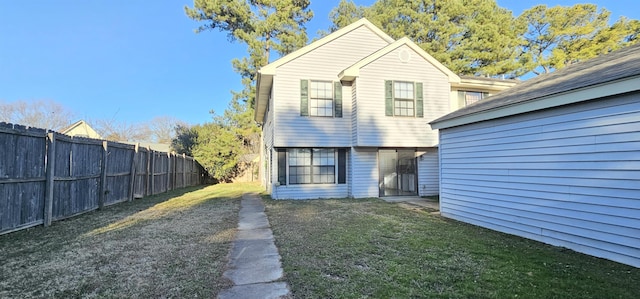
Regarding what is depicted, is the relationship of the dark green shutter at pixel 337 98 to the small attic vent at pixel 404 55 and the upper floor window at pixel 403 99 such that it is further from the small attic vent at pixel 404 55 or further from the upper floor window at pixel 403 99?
the small attic vent at pixel 404 55

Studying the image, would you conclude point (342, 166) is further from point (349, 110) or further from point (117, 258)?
point (117, 258)

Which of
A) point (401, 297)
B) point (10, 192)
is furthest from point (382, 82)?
point (10, 192)

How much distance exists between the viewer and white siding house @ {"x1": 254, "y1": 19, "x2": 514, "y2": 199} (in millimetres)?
10867

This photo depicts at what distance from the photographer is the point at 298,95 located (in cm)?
1097

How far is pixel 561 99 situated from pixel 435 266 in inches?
131

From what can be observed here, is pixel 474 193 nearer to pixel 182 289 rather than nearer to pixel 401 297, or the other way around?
pixel 401 297

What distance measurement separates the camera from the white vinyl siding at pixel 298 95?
A: 1076 centimetres

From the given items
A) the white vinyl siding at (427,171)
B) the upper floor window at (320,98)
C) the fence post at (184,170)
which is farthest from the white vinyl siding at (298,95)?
the fence post at (184,170)

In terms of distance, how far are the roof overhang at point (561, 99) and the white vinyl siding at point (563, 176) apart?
0.15m

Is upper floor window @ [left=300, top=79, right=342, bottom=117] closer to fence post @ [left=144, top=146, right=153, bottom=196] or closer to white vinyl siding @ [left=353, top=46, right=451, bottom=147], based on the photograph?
white vinyl siding @ [left=353, top=46, right=451, bottom=147]

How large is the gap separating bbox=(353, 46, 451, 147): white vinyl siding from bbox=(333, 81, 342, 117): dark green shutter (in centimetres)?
67

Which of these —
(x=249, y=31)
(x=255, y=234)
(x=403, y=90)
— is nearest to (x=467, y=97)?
(x=403, y=90)

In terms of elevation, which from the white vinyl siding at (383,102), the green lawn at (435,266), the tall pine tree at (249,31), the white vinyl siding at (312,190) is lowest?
the green lawn at (435,266)

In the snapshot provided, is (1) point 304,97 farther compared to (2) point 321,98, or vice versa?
(2) point 321,98
